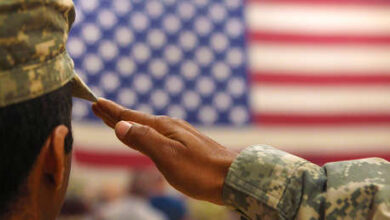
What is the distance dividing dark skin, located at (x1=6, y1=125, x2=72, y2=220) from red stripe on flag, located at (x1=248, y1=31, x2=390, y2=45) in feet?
9.23

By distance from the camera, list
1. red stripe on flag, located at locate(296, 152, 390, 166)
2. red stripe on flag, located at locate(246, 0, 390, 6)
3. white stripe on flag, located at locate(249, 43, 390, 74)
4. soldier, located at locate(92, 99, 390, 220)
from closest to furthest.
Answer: soldier, located at locate(92, 99, 390, 220) < white stripe on flag, located at locate(249, 43, 390, 74) < red stripe on flag, located at locate(246, 0, 390, 6) < red stripe on flag, located at locate(296, 152, 390, 166)

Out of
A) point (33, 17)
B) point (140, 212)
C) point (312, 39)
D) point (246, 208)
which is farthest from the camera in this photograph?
point (312, 39)

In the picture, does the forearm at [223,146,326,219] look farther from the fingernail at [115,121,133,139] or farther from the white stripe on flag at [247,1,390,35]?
the white stripe on flag at [247,1,390,35]

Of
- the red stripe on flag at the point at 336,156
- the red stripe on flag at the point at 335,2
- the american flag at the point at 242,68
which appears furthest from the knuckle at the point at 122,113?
the red stripe on flag at the point at 336,156

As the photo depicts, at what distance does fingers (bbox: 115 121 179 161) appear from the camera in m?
0.77

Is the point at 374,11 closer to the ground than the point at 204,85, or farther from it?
farther from it

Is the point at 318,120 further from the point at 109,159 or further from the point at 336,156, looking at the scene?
the point at 109,159

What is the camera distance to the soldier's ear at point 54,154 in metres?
0.68

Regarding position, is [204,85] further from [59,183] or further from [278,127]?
[59,183]

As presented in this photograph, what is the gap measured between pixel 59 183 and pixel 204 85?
270 cm

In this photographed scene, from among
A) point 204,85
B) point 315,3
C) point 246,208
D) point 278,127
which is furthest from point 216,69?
point 246,208

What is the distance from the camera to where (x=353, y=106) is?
140 inches

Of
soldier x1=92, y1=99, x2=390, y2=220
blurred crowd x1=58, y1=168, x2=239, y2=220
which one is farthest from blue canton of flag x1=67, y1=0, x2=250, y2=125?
soldier x1=92, y1=99, x2=390, y2=220

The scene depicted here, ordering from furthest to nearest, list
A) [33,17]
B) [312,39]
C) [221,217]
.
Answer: [312,39], [221,217], [33,17]
